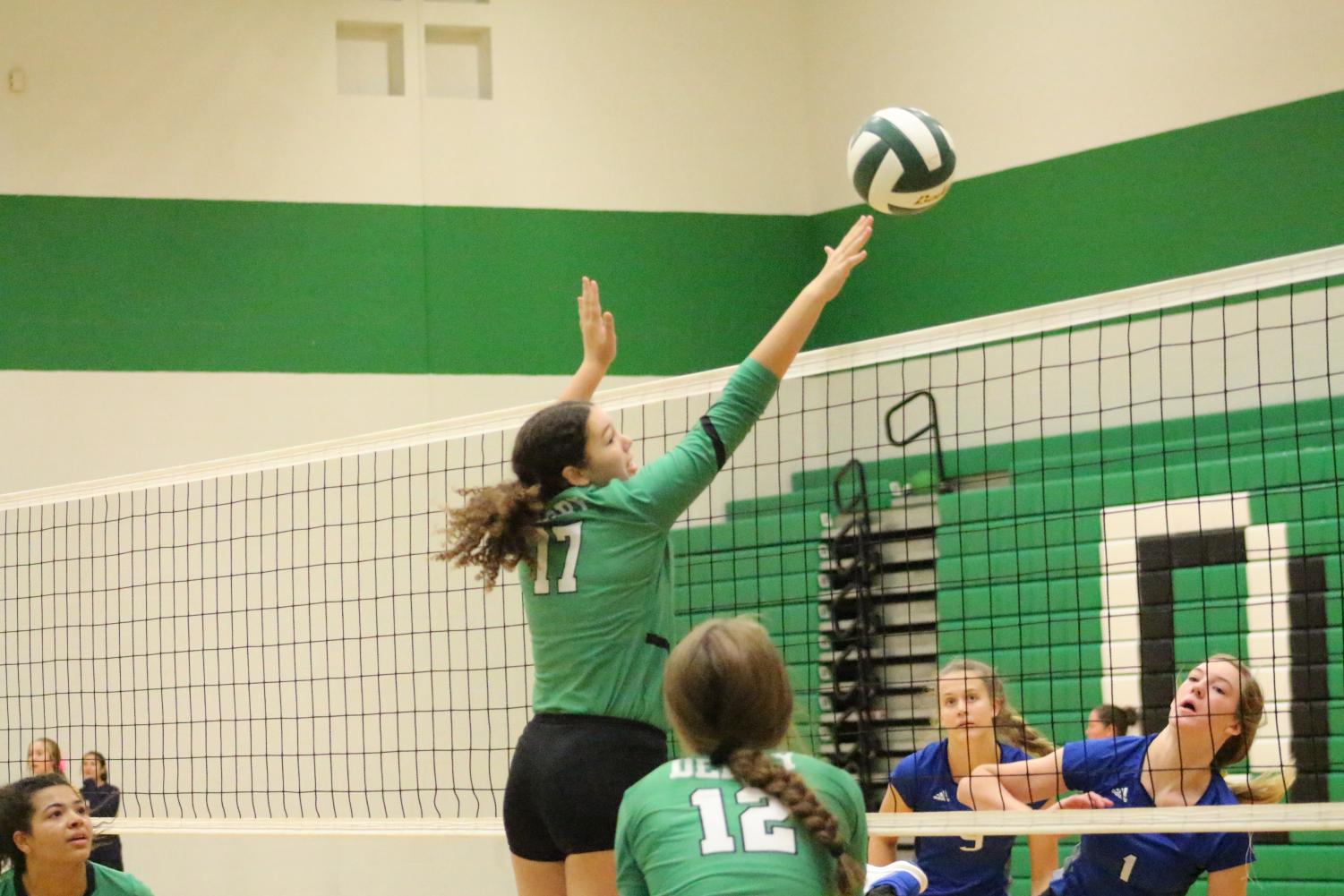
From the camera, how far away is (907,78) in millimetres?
11648

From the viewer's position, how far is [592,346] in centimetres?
457

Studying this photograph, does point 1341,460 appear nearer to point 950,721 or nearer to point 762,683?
point 950,721

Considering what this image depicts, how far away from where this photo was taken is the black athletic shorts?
3.74m

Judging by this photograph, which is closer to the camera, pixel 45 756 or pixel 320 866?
pixel 45 756

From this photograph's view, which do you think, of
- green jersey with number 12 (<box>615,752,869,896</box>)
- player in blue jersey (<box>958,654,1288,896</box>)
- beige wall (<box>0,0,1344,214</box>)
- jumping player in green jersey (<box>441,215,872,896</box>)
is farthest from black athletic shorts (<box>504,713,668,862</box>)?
beige wall (<box>0,0,1344,214</box>)

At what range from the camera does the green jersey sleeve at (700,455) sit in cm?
386

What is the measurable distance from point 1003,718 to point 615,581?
8.74 ft

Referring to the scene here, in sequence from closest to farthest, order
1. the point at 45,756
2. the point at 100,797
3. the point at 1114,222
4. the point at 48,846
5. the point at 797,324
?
the point at 797,324, the point at 48,846, the point at 100,797, the point at 45,756, the point at 1114,222

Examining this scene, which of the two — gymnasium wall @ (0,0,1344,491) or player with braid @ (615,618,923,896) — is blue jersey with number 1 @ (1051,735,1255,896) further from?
gymnasium wall @ (0,0,1344,491)

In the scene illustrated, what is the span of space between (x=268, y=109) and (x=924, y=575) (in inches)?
212

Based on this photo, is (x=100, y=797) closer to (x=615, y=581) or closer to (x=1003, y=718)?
(x=1003, y=718)

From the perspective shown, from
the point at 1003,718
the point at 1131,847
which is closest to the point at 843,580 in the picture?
the point at 1003,718

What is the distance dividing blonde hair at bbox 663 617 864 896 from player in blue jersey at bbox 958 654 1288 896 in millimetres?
2052

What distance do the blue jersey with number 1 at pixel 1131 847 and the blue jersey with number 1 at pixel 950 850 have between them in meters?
0.64
